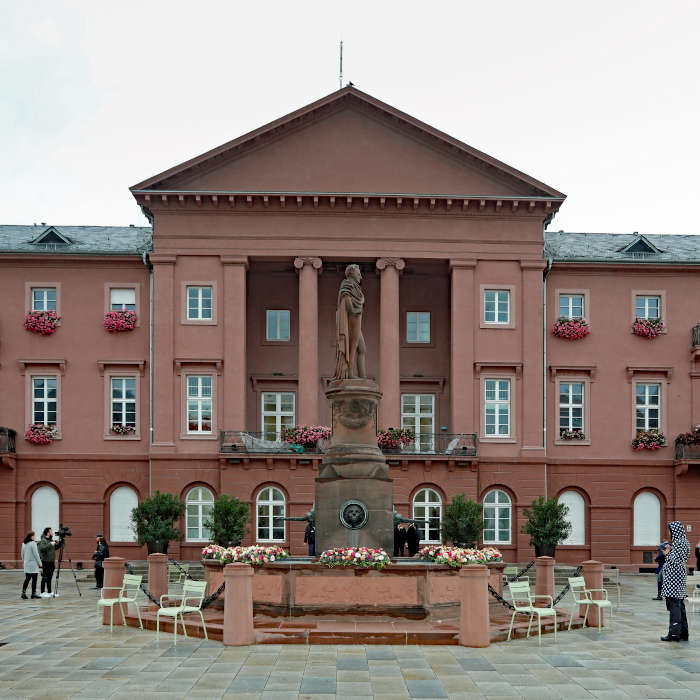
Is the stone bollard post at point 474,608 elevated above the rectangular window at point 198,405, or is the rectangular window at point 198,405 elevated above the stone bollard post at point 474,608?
the rectangular window at point 198,405

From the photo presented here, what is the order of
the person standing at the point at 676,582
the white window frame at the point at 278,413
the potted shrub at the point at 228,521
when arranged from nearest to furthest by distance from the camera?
1. the person standing at the point at 676,582
2. the potted shrub at the point at 228,521
3. the white window frame at the point at 278,413

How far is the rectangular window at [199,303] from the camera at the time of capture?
40250 millimetres

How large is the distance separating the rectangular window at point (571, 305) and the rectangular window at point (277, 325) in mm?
10856

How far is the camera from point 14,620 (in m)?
22.2

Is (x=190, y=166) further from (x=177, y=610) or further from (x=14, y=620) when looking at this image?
(x=177, y=610)

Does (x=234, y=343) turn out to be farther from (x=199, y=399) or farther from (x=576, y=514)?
(x=576, y=514)

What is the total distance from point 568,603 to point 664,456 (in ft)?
56.9

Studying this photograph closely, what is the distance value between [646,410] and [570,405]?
298cm

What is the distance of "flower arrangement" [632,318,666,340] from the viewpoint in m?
41.2

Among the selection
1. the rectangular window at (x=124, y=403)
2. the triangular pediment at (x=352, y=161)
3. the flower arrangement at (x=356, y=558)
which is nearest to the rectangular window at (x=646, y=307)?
the triangular pediment at (x=352, y=161)

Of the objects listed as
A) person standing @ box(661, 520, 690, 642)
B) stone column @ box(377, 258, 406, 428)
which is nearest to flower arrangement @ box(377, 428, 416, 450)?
stone column @ box(377, 258, 406, 428)

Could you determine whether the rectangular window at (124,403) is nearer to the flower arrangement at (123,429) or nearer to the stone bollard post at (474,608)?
the flower arrangement at (123,429)

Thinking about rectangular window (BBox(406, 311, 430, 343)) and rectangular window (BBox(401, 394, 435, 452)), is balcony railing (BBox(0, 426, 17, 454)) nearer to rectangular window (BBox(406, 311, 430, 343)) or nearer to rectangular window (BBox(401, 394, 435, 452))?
rectangular window (BBox(401, 394, 435, 452))

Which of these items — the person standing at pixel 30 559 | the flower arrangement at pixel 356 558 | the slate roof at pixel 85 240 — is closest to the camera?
the flower arrangement at pixel 356 558
